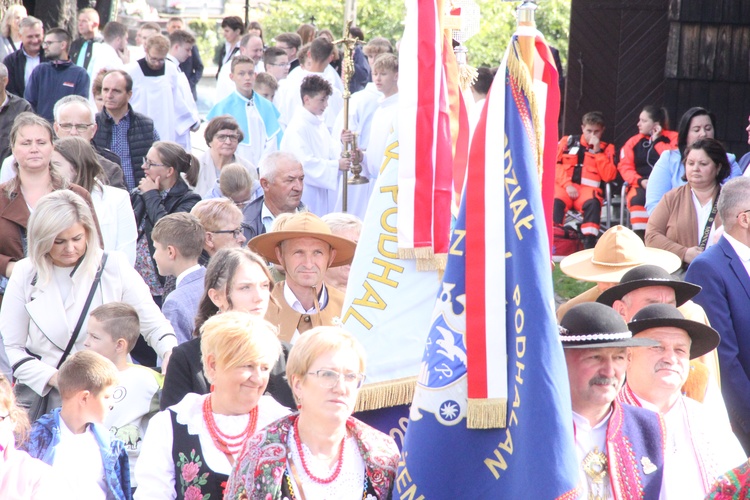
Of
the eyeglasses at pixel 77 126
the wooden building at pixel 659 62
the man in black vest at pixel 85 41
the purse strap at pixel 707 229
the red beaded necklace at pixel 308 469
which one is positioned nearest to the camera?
the red beaded necklace at pixel 308 469

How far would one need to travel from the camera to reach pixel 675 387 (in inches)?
156

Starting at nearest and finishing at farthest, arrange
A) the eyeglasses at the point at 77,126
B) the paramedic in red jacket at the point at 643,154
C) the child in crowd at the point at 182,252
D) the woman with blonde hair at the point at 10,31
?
the child in crowd at the point at 182,252
the eyeglasses at the point at 77,126
the paramedic in red jacket at the point at 643,154
the woman with blonde hair at the point at 10,31

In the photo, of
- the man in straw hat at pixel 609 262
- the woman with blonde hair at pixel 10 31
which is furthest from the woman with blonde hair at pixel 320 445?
the woman with blonde hair at pixel 10 31

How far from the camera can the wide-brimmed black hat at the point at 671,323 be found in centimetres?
394

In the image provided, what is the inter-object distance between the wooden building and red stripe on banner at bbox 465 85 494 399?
8.63 metres

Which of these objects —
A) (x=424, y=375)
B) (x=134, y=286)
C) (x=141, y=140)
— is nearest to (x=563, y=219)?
(x=141, y=140)

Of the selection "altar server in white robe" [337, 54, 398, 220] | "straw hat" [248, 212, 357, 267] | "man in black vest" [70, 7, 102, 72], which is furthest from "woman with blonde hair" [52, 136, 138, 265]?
"man in black vest" [70, 7, 102, 72]

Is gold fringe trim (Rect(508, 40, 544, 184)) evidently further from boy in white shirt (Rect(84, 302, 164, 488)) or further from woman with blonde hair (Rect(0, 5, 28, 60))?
woman with blonde hair (Rect(0, 5, 28, 60))

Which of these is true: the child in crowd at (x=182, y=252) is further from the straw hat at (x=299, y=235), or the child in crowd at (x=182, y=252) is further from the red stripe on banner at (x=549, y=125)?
the red stripe on banner at (x=549, y=125)

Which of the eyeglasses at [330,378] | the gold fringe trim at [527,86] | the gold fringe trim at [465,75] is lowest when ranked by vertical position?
the eyeglasses at [330,378]

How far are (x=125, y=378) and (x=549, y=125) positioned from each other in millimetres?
2362

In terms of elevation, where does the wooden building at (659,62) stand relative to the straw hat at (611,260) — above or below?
above

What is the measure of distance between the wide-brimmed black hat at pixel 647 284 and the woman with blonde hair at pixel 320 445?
4.79 feet

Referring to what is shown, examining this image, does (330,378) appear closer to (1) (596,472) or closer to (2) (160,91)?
(1) (596,472)
